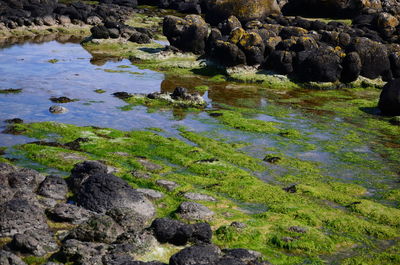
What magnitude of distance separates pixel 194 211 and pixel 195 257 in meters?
3.75

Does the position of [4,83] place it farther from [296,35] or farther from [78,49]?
[296,35]

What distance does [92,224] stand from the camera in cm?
1276

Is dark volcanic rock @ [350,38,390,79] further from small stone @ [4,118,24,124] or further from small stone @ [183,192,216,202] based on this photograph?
small stone @ [183,192,216,202]

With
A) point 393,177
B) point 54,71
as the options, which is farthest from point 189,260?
point 54,71

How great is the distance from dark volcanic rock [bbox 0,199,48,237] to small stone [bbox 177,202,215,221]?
3.96 meters

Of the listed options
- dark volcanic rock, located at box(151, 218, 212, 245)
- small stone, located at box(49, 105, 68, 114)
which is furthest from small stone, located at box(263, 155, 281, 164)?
small stone, located at box(49, 105, 68, 114)

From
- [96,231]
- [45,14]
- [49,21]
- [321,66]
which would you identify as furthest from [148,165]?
[45,14]

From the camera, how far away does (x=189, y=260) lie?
436 inches

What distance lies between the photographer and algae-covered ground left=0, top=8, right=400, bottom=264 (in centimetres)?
1403

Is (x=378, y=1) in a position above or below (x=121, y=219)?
above

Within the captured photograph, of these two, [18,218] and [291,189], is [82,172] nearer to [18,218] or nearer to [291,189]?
[18,218]

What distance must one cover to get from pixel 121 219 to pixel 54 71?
28.1 metres

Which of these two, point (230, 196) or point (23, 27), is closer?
point (230, 196)

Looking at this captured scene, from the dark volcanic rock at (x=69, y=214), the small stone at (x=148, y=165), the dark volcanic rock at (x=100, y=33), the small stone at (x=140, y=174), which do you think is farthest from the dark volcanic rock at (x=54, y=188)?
the dark volcanic rock at (x=100, y=33)
